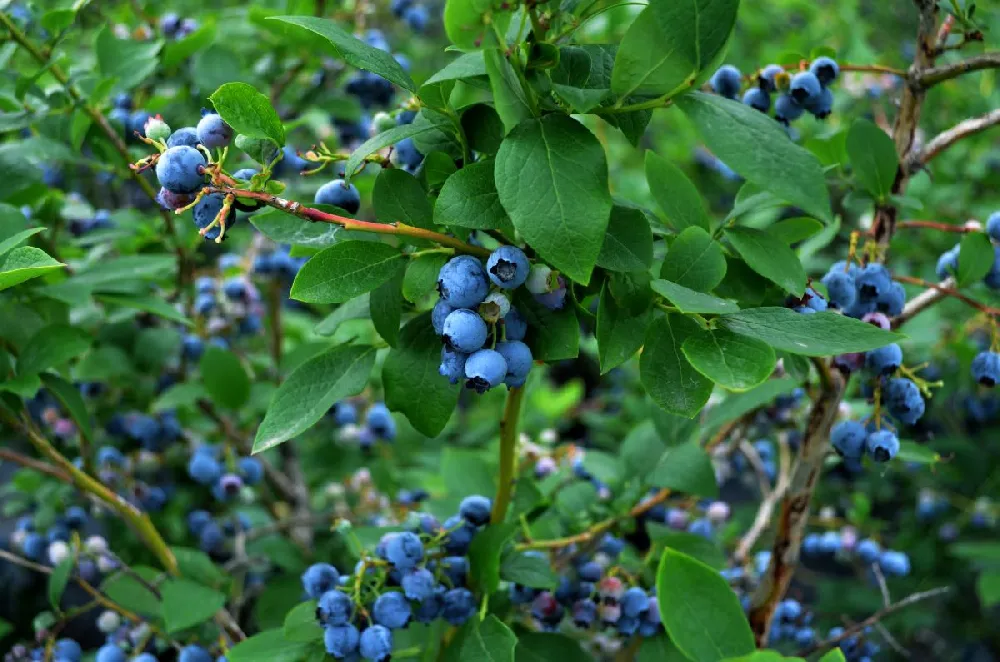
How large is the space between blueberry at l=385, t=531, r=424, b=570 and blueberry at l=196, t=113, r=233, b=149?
542 mm

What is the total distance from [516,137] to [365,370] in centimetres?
38

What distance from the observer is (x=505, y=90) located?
0.79 m

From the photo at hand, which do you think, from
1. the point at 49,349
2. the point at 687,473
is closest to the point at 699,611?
the point at 687,473

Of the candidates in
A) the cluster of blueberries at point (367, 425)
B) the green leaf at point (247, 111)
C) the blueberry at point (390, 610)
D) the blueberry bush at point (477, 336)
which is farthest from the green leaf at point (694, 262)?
the cluster of blueberries at point (367, 425)

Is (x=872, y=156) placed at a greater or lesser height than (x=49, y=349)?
greater

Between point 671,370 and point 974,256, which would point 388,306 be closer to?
point 671,370

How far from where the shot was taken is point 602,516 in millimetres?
1541

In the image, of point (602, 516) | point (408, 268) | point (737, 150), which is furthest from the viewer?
point (602, 516)

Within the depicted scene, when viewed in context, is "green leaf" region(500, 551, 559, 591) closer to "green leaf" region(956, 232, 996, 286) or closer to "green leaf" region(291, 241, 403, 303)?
"green leaf" region(291, 241, 403, 303)

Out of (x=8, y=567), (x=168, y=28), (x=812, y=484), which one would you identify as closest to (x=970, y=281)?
(x=812, y=484)

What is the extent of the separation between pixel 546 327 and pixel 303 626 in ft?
1.73

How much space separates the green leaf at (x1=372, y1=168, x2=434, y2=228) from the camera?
95cm

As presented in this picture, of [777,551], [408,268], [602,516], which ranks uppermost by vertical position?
[408,268]

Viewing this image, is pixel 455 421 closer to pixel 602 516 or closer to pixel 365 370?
pixel 602 516
